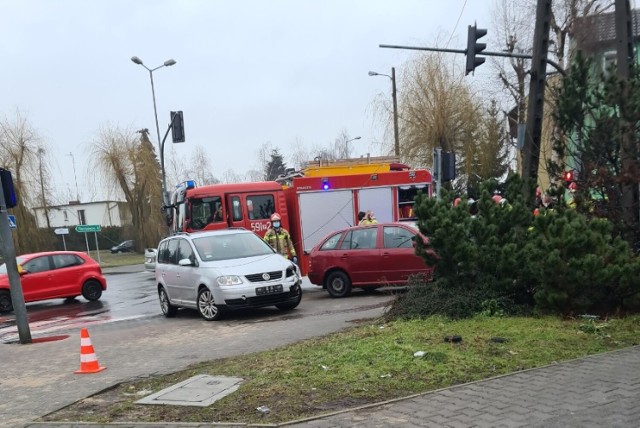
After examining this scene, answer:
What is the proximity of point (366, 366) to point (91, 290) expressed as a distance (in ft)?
43.0

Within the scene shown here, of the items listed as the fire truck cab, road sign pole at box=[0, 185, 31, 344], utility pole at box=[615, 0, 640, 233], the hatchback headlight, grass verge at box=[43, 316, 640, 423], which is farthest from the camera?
the fire truck cab

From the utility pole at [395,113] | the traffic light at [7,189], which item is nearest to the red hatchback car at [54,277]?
the traffic light at [7,189]

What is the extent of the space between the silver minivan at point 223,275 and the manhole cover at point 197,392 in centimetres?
443

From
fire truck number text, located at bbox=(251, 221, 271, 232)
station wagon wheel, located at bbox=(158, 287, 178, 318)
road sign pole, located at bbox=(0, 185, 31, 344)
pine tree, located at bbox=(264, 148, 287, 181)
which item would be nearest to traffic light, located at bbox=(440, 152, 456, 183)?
fire truck number text, located at bbox=(251, 221, 271, 232)

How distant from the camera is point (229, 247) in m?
11.9

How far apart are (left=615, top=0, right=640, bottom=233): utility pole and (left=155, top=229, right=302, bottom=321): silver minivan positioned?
603 centimetres

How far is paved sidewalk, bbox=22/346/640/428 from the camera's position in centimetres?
452

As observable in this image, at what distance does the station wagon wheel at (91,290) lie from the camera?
16.9 m

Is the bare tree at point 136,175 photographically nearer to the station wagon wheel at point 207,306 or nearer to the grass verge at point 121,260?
the grass verge at point 121,260

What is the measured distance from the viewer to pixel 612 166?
→ 27.5ft

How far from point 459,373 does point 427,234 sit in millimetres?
3046

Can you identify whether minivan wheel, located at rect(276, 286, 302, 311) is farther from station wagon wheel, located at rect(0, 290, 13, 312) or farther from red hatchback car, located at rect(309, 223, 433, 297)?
station wagon wheel, located at rect(0, 290, 13, 312)

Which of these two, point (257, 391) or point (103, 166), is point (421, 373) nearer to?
point (257, 391)

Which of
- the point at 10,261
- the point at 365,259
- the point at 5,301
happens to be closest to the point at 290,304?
the point at 365,259
